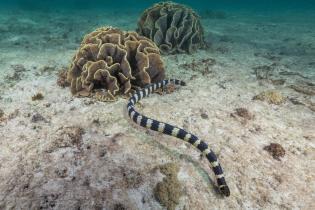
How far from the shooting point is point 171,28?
10727mm

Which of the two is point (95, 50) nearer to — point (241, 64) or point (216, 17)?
point (241, 64)

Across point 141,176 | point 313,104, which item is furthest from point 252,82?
point 141,176

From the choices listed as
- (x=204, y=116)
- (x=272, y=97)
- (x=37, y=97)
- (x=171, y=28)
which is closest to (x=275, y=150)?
(x=204, y=116)

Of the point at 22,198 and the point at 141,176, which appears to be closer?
the point at 22,198

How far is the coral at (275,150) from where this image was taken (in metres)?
5.23

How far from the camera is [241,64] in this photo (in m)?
10.1

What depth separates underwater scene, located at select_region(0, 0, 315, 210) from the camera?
4320 mm

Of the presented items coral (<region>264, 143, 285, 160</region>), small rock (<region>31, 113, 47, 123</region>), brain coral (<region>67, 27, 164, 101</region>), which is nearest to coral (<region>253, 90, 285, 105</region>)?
coral (<region>264, 143, 285, 160</region>)

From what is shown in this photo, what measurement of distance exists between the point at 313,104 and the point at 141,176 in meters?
4.86

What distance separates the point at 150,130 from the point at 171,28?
6.03 m

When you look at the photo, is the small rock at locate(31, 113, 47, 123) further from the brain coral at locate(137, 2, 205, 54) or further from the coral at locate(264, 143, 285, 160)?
the brain coral at locate(137, 2, 205, 54)

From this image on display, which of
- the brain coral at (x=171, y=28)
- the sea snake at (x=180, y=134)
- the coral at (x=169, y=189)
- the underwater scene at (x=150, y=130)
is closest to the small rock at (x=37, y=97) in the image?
the underwater scene at (x=150, y=130)

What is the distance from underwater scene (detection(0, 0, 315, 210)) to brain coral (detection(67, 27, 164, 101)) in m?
0.03

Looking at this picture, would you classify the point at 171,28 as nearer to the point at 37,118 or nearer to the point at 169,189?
the point at 37,118
